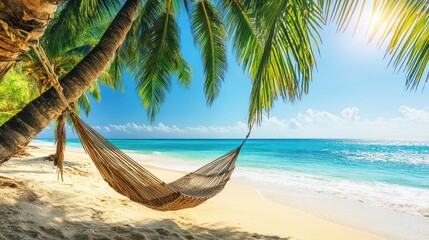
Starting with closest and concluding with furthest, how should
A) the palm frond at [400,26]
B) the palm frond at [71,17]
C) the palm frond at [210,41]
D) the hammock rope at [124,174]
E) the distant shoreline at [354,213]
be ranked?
the palm frond at [400,26] → the hammock rope at [124,174] → the palm frond at [71,17] → the distant shoreline at [354,213] → the palm frond at [210,41]

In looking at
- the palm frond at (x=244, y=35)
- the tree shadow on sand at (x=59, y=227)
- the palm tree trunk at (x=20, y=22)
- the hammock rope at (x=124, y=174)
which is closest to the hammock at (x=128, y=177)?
the hammock rope at (x=124, y=174)

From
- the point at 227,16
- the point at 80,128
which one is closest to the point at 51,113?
the point at 80,128

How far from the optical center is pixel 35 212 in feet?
5.76

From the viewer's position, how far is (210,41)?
10.3ft

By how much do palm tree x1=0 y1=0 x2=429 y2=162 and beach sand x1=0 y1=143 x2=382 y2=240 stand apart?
2.20 ft

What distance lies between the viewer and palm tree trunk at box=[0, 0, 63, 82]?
0.74 meters

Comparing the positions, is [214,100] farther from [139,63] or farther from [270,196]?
[270,196]

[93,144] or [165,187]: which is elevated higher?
[93,144]

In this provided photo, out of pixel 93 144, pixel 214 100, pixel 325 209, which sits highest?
pixel 214 100

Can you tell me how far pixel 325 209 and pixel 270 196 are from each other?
820mm

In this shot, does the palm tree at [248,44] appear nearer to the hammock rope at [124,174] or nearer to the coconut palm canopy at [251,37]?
the coconut palm canopy at [251,37]

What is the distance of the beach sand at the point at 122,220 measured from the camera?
1.63 m

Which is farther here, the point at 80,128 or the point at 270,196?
the point at 270,196

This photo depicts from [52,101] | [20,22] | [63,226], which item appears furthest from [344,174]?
[20,22]
